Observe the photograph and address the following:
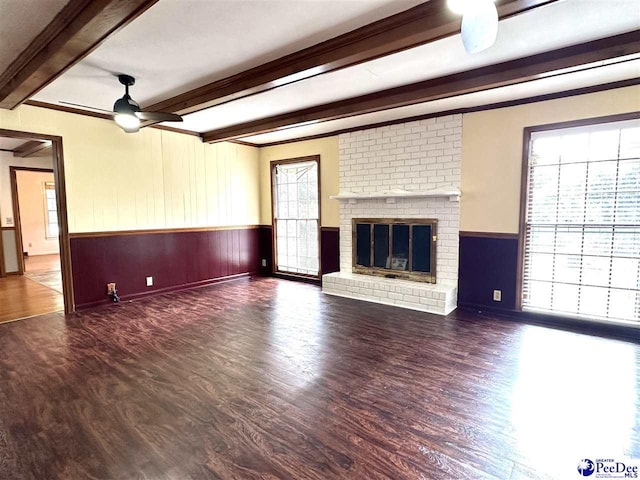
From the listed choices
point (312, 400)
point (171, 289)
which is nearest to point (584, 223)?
point (312, 400)

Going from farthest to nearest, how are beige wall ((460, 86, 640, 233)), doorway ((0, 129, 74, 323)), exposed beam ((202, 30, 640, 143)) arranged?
doorway ((0, 129, 74, 323)), beige wall ((460, 86, 640, 233)), exposed beam ((202, 30, 640, 143))

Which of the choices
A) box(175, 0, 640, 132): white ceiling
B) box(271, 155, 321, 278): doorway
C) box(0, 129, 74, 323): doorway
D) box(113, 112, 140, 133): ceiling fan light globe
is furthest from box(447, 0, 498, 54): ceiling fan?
box(0, 129, 74, 323): doorway

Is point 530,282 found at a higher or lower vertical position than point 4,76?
lower

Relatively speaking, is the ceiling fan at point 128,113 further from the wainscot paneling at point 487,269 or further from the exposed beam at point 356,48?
the wainscot paneling at point 487,269

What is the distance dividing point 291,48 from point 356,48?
1.88 feet

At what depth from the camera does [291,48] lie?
9.19 ft

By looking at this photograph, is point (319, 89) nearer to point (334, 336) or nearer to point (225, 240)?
point (334, 336)

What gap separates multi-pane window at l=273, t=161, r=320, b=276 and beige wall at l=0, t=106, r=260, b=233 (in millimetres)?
581

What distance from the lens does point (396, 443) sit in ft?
6.47

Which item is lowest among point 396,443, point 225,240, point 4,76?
point 396,443

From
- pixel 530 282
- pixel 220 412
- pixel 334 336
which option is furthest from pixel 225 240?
pixel 530 282

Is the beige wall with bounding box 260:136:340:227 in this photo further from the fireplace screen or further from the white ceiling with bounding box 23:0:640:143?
the white ceiling with bounding box 23:0:640:143

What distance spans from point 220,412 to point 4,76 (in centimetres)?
359

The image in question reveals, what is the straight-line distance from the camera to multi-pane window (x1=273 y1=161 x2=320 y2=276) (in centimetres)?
619
